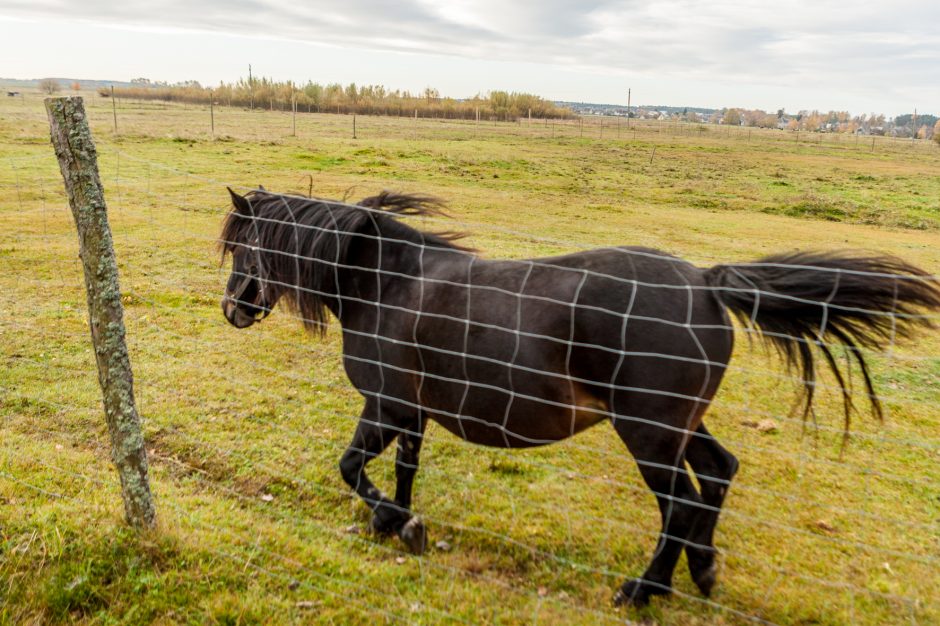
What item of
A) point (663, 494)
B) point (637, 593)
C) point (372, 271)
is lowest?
point (637, 593)

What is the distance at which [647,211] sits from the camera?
17422 mm

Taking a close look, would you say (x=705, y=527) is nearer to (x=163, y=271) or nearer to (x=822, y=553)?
(x=822, y=553)

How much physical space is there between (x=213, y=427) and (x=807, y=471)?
15.8 feet

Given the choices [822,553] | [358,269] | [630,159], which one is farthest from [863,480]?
[630,159]

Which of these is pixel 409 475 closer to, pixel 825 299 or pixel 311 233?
pixel 311 233

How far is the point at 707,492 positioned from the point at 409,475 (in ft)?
5.75

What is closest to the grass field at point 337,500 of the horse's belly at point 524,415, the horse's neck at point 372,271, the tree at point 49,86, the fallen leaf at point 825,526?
the fallen leaf at point 825,526

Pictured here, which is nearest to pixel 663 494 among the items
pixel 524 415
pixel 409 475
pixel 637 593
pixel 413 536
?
pixel 637 593

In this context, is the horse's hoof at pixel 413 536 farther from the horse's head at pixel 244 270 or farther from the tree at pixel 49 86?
the tree at pixel 49 86

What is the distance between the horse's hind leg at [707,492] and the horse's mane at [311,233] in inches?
70.7

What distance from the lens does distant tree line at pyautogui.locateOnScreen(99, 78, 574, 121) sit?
66562 mm

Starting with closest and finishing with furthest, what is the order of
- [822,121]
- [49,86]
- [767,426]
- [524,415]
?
[524,415]
[767,426]
[49,86]
[822,121]

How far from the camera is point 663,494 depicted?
2.96 meters

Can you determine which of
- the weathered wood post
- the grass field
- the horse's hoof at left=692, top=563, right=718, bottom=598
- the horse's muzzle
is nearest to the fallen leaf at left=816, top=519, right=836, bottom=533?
the grass field
